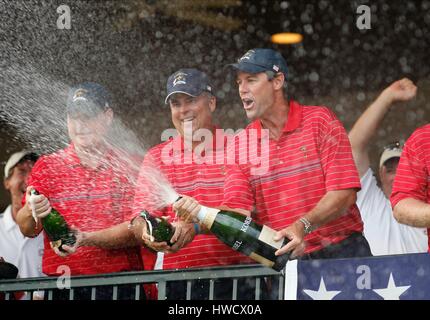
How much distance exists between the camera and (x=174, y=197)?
462 centimetres

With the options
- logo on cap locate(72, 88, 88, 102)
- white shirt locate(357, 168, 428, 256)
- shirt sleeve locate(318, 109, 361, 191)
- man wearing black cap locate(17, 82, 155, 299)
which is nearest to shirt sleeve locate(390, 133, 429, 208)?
shirt sleeve locate(318, 109, 361, 191)

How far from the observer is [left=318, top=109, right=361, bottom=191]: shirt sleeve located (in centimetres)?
439

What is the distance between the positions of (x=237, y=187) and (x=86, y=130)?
2.72 ft

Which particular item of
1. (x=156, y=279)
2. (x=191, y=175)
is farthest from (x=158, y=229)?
(x=191, y=175)

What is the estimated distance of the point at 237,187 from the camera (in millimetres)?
4535

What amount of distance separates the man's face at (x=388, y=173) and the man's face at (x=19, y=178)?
6.10 ft

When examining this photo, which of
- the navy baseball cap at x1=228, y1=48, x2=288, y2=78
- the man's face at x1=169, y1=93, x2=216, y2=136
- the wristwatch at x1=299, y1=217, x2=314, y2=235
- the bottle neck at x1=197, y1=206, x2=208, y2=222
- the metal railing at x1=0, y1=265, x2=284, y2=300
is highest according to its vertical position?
the navy baseball cap at x1=228, y1=48, x2=288, y2=78

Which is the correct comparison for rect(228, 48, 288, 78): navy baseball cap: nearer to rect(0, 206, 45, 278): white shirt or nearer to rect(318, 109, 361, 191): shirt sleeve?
rect(318, 109, 361, 191): shirt sleeve

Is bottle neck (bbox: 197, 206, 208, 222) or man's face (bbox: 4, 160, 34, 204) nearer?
bottle neck (bbox: 197, 206, 208, 222)

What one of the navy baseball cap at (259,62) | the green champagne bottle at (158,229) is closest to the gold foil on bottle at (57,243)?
the green champagne bottle at (158,229)

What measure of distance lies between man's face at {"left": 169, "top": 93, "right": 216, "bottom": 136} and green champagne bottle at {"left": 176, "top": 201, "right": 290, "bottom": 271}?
51cm

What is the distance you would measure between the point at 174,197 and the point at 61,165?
0.66 metres
